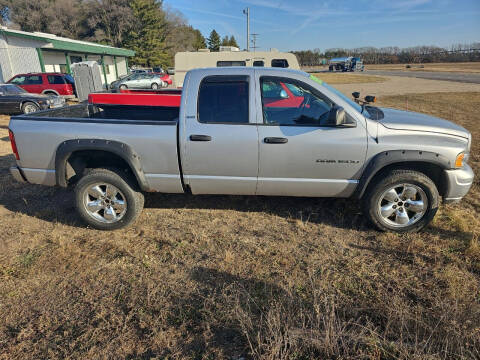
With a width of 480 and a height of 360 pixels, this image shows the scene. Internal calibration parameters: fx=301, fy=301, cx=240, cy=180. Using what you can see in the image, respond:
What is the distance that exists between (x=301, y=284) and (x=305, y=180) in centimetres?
121

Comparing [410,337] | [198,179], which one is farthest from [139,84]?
[410,337]

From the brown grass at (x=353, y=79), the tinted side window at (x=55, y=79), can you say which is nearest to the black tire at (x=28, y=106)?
the tinted side window at (x=55, y=79)

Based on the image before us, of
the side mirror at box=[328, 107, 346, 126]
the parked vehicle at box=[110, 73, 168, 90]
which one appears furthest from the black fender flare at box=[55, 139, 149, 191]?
the parked vehicle at box=[110, 73, 168, 90]

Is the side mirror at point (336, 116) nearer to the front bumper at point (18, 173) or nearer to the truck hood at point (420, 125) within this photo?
the truck hood at point (420, 125)

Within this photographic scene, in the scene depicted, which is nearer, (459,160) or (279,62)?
(459,160)

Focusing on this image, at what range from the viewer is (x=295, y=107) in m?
3.58

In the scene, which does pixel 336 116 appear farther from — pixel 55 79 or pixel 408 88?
pixel 408 88

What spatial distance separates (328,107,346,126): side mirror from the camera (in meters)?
3.11

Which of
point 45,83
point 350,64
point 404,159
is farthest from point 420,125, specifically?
point 350,64

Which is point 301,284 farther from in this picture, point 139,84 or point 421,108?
point 139,84

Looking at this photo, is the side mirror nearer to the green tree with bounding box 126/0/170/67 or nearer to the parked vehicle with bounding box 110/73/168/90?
the parked vehicle with bounding box 110/73/168/90

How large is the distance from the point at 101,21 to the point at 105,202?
61.0 metres

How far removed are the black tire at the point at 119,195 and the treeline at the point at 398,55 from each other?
4160 inches

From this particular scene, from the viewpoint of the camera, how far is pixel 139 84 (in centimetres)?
2439
